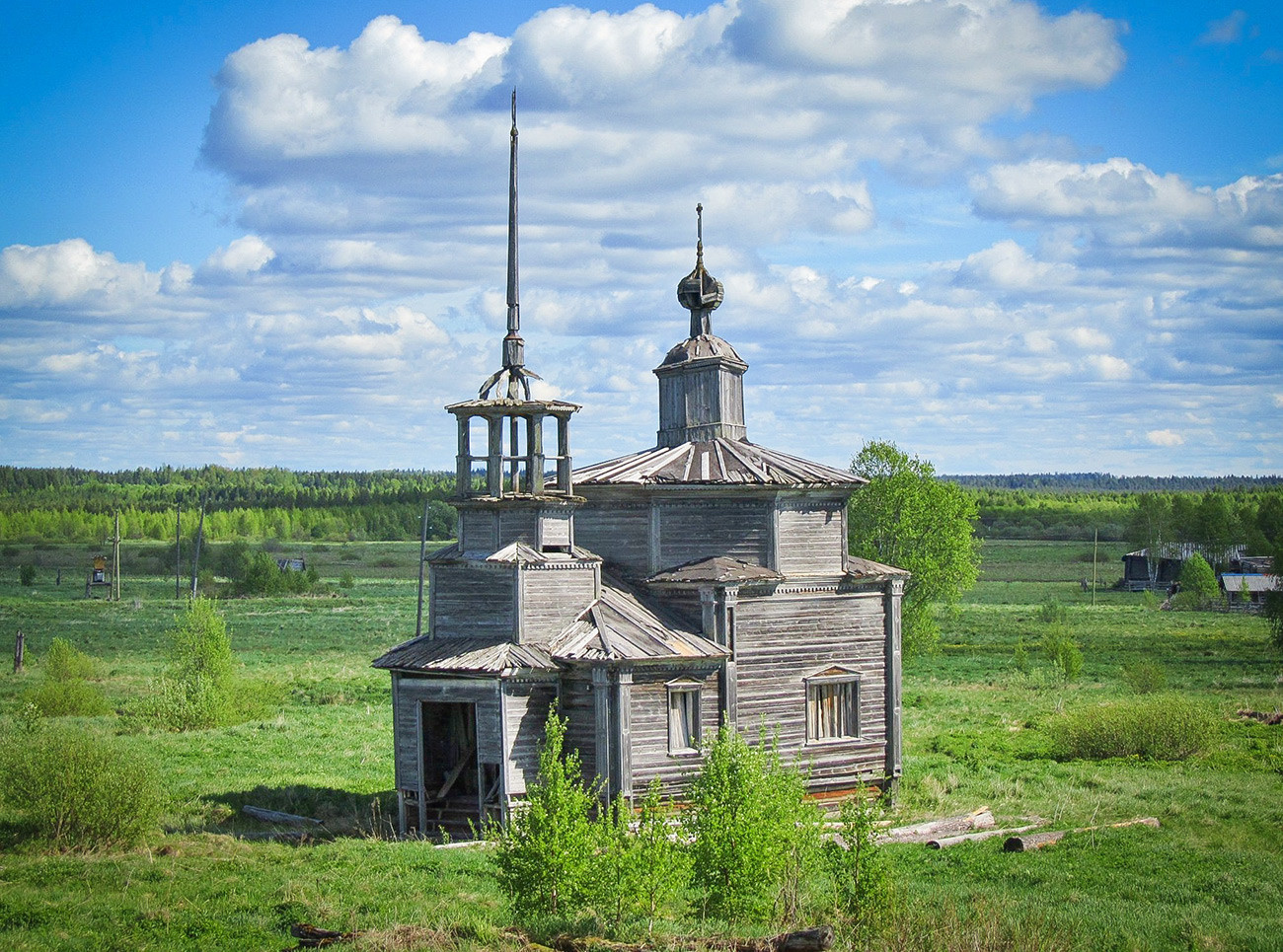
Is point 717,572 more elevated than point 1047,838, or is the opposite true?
point 717,572

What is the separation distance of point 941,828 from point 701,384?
1088 centimetres

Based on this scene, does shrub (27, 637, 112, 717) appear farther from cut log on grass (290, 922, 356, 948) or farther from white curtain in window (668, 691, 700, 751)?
cut log on grass (290, 922, 356, 948)

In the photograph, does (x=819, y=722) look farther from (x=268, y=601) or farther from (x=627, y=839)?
(x=268, y=601)

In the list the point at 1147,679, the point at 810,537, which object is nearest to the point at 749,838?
the point at 810,537

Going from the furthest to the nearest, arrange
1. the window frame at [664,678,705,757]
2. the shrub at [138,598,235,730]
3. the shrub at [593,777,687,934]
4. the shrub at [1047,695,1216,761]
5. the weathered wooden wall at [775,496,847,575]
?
the shrub at [138,598,235,730] < the shrub at [1047,695,1216,761] < the weathered wooden wall at [775,496,847,575] < the window frame at [664,678,705,757] < the shrub at [593,777,687,934]

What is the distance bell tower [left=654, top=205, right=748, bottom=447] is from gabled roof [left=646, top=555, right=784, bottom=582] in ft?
13.7

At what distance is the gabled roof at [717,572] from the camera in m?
24.7

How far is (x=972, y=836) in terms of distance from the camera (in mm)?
23609

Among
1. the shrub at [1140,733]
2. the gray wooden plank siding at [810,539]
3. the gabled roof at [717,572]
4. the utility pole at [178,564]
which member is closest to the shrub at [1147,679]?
the shrub at [1140,733]

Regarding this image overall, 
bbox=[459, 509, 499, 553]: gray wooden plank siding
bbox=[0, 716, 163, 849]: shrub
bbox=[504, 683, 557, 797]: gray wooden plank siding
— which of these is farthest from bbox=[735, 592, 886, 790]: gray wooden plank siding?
bbox=[0, 716, 163, 849]: shrub

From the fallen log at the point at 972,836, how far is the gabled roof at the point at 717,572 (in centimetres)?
564

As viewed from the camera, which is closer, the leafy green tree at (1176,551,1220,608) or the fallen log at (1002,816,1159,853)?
the fallen log at (1002,816,1159,853)

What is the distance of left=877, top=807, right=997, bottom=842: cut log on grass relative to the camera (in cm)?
2375

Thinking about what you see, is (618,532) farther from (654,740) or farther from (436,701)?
(436,701)
